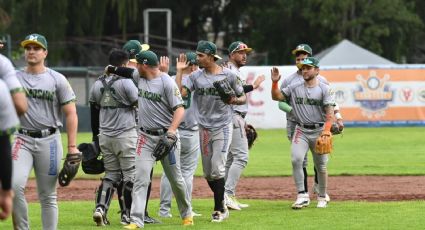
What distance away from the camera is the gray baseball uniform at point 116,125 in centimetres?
1159

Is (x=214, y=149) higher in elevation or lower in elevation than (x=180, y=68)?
lower

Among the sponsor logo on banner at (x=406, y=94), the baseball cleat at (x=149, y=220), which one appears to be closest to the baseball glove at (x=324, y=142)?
the baseball cleat at (x=149, y=220)

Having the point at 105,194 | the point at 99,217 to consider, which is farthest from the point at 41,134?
the point at 105,194

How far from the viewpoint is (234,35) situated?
55.8 m

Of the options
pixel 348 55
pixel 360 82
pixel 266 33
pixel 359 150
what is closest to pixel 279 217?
pixel 359 150

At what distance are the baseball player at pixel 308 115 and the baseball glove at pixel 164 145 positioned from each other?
2.79 metres

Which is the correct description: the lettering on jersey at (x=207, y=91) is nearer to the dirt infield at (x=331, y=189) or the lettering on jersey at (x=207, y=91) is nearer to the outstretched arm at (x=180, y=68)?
the outstretched arm at (x=180, y=68)

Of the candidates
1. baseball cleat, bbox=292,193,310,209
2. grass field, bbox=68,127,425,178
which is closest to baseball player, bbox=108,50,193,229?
baseball cleat, bbox=292,193,310,209

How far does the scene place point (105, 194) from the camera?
1164cm

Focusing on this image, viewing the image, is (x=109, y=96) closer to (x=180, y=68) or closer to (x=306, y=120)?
(x=180, y=68)

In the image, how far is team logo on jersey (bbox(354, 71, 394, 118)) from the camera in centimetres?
3529

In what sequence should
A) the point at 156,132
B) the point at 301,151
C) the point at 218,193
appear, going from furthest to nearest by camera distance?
the point at 301,151 < the point at 218,193 < the point at 156,132

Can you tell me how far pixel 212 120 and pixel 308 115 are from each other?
181 cm

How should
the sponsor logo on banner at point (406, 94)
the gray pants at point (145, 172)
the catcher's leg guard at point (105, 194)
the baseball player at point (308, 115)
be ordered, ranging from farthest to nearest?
1. the sponsor logo on banner at point (406, 94)
2. the baseball player at point (308, 115)
3. the catcher's leg guard at point (105, 194)
4. the gray pants at point (145, 172)
